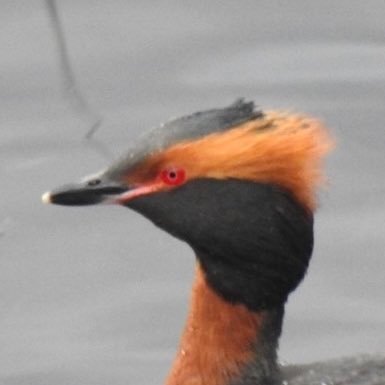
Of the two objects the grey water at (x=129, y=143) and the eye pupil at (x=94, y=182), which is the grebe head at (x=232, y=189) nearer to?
the eye pupil at (x=94, y=182)

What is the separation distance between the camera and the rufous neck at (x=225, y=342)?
9344mm

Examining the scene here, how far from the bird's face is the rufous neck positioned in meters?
0.26

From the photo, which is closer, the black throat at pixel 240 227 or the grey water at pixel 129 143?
the black throat at pixel 240 227

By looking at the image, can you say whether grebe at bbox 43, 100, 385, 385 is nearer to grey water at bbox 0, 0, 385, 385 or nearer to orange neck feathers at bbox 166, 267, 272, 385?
orange neck feathers at bbox 166, 267, 272, 385

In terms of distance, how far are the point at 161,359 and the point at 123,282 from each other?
1.57 feet

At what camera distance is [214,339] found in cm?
943

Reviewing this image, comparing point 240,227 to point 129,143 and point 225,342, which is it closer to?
point 225,342

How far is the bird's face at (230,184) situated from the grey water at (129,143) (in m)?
1.71

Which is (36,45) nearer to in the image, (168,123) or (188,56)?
(188,56)

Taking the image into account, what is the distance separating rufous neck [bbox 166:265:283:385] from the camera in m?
9.34

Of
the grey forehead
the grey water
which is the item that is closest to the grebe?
the grey forehead

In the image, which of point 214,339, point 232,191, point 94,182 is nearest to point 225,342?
point 214,339

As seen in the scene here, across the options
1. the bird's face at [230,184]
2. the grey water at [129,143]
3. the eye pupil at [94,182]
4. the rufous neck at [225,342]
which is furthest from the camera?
the grey water at [129,143]

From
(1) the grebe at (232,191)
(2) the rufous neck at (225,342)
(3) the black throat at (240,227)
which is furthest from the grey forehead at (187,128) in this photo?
(2) the rufous neck at (225,342)
